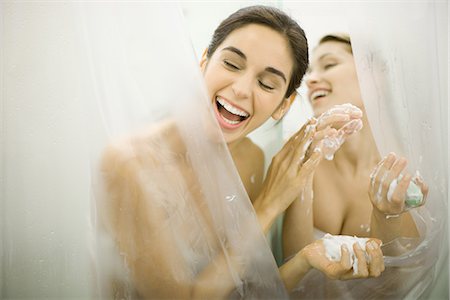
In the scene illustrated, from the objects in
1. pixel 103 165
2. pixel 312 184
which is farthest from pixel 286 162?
pixel 103 165

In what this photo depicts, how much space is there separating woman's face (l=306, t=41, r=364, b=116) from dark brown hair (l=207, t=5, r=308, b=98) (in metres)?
0.10

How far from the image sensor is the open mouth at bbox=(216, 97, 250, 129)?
984 millimetres

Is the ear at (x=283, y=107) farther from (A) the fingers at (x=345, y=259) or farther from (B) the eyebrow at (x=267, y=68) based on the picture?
(A) the fingers at (x=345, y=259)

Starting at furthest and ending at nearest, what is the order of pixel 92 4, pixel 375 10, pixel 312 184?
1. pixel 312 184
2. pixel 375 10
3. pixel 92 4

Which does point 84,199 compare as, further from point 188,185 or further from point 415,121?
point 415,121

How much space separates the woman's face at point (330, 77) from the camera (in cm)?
112

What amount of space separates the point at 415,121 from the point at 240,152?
409mm

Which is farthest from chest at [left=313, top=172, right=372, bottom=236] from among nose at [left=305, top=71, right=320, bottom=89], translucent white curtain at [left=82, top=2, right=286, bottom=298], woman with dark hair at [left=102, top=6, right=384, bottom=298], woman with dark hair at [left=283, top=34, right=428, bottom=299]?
translucent white curtain at [left=82, top=2, right=286, bottom=298]

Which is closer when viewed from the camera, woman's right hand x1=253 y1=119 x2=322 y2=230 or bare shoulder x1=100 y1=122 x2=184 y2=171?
bare shoulder x1=100 y1=122 x2=184 y2=171

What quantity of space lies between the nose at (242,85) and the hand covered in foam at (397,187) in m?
Result: 0.34

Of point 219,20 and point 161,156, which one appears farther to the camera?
point 219,20

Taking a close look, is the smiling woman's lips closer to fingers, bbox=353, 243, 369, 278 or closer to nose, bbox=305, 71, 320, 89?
nose, bbox=305, 71, 320, 89

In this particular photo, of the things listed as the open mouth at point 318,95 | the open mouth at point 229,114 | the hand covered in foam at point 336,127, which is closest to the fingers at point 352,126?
the hand covered in foam at point 336,127

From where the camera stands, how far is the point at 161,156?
853 mm
